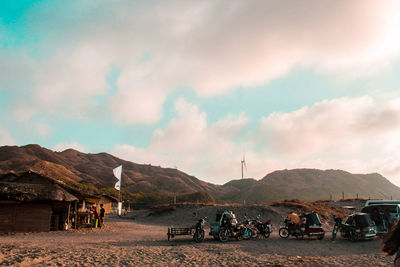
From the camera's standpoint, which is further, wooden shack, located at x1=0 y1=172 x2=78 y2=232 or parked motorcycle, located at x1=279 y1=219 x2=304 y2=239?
wooden shack, located at x1=0 y1=172 x2=78 y2=232

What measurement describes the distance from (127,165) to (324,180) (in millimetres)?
98380

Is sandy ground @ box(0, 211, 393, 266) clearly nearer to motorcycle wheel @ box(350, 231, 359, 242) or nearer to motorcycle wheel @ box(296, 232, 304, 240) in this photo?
motorcycle wheel @ box(350, 231, 359, 242)

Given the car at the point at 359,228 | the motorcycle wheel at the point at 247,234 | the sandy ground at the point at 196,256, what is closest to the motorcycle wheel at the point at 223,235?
the motorcycle wheel at the point at 247,234

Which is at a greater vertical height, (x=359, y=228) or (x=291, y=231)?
(x=359, y=228)

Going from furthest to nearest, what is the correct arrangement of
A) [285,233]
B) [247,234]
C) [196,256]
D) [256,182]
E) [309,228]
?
[256,182] < [285,233] < [247,234] < [309,228] < [196,256]

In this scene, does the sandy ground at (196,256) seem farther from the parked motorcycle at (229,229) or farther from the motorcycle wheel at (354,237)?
the parked motorcycle at (229,229)

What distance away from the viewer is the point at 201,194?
2682 inches

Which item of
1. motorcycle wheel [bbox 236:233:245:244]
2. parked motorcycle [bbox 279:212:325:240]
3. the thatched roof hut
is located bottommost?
motorcycle wheel [bbox 236:233:245:244]

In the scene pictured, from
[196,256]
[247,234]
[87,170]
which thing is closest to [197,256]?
[196,256]

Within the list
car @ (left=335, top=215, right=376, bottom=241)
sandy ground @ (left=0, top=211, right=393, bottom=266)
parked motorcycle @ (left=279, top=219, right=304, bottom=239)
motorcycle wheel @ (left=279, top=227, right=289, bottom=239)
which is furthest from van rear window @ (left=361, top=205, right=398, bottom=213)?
motorcycle wheel @ (left=279, top=227, right=289, bottom=239)

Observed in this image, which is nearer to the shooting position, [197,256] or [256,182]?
[197,256]

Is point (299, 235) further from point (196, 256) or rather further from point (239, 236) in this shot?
point (196, 256)

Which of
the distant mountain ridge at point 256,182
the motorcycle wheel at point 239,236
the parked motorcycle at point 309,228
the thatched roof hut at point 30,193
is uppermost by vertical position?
the distant mountain ridge at point 256,182

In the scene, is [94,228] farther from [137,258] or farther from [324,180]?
[324,180]
